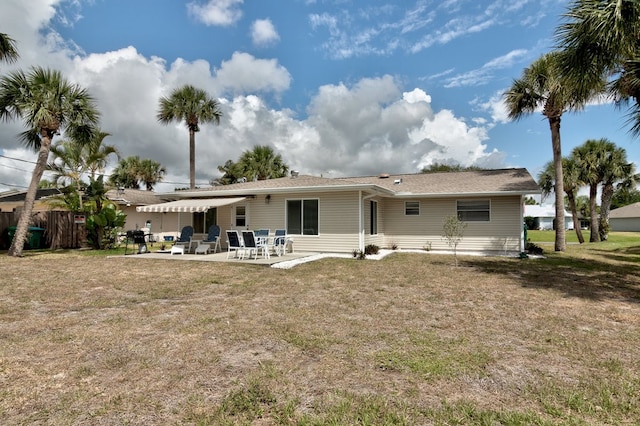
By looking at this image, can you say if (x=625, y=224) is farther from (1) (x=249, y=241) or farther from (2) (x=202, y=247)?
(2) (x=202, y=247)

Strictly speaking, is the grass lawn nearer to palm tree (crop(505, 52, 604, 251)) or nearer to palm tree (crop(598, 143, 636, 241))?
palm tree (crop(505, 52, 604, 251))

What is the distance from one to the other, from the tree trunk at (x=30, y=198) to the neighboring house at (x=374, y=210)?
4.38 meters

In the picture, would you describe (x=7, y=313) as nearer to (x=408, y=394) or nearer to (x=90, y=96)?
(x=408, y=394)

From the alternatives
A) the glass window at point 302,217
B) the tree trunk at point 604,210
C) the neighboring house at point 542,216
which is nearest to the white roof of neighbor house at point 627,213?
the neighboring house at point 542,216

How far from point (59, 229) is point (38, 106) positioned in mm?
7208

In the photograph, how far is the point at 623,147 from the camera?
27.0 m

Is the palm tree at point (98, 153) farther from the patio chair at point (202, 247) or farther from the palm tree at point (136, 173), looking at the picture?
the palm tree at point (136, 173)

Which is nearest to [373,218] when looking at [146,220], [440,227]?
[440,227]

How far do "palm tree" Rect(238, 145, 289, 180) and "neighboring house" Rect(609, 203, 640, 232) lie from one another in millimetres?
60169

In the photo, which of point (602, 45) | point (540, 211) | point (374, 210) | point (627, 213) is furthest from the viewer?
point (627, 213)

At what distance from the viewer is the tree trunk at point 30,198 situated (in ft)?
48.3

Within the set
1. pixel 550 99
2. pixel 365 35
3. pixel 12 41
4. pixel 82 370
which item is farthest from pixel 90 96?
pixel 550 99

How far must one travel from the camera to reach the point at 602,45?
8.20 meters

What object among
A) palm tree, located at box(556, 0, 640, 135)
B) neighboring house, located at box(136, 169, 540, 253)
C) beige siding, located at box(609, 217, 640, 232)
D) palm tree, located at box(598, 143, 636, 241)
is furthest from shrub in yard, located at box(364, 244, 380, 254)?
beige siding, located at box(609, 217, 640, 232)
